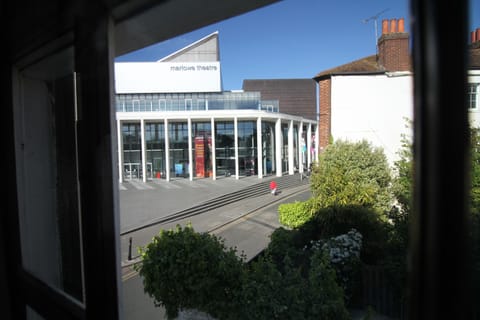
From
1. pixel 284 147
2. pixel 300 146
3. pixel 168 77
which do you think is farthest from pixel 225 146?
pixel 168 77

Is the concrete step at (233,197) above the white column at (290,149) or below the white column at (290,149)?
below

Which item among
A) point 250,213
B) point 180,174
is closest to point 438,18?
point 250,213

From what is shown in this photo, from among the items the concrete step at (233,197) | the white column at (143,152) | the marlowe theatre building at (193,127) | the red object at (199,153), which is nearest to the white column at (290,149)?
the marlowe theatre building at (193,127)

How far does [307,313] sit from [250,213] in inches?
460

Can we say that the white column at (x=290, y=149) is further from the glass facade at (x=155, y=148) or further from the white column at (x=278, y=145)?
the glass facade at (x=155, y=148)

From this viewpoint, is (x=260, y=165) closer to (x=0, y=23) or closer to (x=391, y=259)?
(x=391, y=259)

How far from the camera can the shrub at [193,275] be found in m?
2.82

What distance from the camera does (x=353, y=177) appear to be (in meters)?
8.68

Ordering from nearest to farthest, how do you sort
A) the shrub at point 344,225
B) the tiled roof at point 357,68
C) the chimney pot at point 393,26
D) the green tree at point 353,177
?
the shrub at point 344,225 < the green tree at point 353,177 < the chimney pot at point 393,26 < the tiled roof at point 357,68

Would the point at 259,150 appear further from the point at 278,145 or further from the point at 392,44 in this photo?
the point at 392,44

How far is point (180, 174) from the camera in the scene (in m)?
27.0

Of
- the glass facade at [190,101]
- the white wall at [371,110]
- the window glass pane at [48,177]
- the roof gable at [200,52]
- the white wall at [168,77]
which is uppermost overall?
the roof gable at [200,52]

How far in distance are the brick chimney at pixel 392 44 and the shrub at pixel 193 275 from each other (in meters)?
10.2

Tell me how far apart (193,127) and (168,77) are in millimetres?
6435
